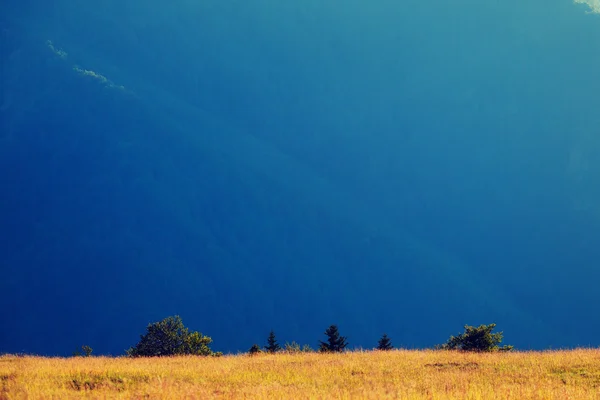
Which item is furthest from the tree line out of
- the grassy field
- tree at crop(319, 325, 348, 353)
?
the grassy field

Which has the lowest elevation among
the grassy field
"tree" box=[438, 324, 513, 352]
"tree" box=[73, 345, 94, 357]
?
the grassy field

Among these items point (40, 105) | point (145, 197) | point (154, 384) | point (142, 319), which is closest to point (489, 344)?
point (154, 384)

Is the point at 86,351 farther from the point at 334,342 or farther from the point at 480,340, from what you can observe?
the point at 480,340

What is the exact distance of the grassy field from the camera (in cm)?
920

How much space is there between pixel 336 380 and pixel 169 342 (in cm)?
1697

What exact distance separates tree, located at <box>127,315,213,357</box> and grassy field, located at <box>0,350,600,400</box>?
11.5 meters

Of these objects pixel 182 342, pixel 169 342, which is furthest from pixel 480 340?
pixel 169 342

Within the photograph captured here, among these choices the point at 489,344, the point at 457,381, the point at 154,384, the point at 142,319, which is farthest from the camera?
the point at 142,319

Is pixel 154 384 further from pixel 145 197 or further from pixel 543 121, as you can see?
pixel 543 121

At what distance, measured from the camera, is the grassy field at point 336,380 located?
9.20 m

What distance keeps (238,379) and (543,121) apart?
181 metres

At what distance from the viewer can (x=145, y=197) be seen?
153 metres

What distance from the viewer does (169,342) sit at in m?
26.8

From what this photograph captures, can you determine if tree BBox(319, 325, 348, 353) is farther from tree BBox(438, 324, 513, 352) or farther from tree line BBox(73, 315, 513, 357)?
tree BBox(438, 324, 513, 352)
